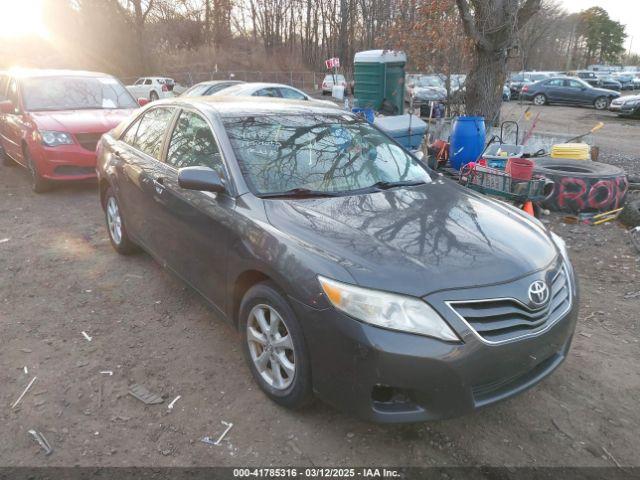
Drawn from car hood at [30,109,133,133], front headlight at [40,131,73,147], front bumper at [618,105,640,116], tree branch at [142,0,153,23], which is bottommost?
front bumper at [618,105,640,116]

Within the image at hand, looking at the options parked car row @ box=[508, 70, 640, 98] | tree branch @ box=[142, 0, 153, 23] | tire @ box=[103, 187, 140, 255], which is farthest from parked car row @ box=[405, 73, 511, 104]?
tree branch @ box=[142, 0, 153, 23]

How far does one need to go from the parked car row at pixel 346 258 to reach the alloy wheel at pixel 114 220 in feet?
1.77

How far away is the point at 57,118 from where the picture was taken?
7.19 metres

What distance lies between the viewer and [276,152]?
10.8 ft

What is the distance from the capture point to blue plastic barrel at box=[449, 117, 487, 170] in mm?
7699

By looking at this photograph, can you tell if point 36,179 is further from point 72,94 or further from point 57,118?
point 72,94

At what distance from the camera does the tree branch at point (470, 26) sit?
8.85 metres

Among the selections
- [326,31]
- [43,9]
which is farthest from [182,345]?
[326,31]

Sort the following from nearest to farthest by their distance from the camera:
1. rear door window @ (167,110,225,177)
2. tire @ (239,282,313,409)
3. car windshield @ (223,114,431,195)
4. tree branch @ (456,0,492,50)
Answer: tire @ (239,282,313,409), car windshield @ (223,114,431,195), rear door window @ (167,110,225,177), tree branch @ (456,0,492,50)

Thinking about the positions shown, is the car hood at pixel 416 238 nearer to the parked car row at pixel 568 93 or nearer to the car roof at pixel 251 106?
the car roof at pixel 251 106

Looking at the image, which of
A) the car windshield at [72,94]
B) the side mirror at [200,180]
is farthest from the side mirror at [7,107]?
the side mirror at [200,180]

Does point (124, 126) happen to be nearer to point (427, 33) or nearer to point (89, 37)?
point (427, 33)

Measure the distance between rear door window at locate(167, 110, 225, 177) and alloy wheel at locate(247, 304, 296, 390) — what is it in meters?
0.97

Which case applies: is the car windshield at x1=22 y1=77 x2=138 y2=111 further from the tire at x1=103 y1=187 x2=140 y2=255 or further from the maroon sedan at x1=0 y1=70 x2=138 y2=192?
the tire at x1=103 y1=187 x2=140 y2=255
